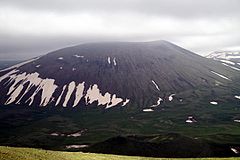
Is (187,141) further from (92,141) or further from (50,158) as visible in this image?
(50,158)

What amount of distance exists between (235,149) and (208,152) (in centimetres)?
1488

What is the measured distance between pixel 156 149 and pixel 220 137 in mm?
56029

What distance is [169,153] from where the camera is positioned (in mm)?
134250

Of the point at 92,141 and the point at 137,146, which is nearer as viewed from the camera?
the point at 137,146

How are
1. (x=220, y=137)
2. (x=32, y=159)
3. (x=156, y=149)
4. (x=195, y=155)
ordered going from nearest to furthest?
(x=32, y=159), (x=195, y=155), (x=156, y=149), (x=220, y=137)

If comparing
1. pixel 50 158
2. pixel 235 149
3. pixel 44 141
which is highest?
pixel 50 158

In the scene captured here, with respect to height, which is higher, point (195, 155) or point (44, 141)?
point (195, 155)

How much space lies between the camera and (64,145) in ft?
605

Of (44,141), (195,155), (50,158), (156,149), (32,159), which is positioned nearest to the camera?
(32,159)

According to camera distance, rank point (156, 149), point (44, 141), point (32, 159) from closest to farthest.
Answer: point (32, 159), point (156, 149), point (44, 141)

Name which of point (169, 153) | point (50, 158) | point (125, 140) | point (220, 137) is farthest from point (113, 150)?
point (50, 158)

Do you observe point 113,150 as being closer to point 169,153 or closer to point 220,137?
point 169,153

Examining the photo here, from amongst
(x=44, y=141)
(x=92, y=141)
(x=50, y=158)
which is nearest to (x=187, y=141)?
(x=92, y=141)

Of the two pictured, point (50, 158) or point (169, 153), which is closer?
point (50, 158)
